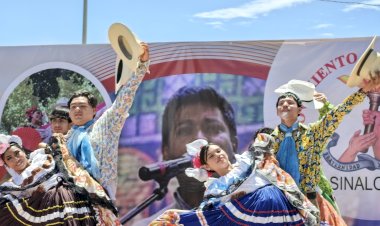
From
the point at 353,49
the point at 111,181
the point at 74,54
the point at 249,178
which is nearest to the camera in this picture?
the point at 249,178

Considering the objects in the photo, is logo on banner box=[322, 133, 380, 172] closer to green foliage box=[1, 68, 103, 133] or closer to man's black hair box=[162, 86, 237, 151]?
man's black hair box=[162, 86, 237, 151]

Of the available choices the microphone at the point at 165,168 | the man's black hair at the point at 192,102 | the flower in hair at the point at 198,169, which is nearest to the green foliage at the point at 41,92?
the man's black hair at the point at 192,102

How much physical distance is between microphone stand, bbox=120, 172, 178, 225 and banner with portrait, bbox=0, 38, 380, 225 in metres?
0.03

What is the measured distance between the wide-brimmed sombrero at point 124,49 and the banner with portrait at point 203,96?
1884 millimetres

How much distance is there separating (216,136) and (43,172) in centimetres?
231

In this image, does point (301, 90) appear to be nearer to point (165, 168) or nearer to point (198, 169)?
point (198, 169)

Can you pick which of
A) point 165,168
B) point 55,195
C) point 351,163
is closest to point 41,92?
point 165,168

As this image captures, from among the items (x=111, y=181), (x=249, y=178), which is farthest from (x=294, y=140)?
(x=111, y=181)

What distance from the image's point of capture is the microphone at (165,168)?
5.33 metres

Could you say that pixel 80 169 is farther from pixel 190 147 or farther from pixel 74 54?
pixel 74 54

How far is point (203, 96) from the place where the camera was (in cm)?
535

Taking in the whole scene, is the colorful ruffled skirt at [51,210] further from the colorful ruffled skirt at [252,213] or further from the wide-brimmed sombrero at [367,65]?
the wide-brimmed sombrero at [367,65]

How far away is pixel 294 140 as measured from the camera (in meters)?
3.47

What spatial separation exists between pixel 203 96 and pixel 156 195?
973 mm
